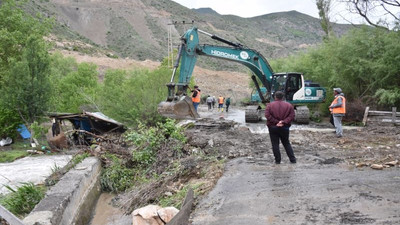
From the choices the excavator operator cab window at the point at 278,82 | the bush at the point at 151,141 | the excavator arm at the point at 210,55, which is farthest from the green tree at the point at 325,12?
the bush at the point at 151,141

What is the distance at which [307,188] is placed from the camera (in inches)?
231

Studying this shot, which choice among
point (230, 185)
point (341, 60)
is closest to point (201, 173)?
point (230, 185)

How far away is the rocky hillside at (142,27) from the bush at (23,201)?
74203mm

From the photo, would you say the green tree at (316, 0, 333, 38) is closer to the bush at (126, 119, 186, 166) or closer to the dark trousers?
the bush at (126, 119, 186, 166)

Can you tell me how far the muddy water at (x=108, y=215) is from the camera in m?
6.93

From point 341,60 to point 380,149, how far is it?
947 cm

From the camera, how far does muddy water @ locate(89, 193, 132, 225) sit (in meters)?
6.93

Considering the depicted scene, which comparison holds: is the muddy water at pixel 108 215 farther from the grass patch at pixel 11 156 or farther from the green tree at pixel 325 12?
the green tree at pixel 325 12

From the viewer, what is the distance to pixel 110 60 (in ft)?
228

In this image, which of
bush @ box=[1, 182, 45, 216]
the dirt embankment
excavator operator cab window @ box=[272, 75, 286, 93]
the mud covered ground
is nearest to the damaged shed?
the mud covered ground

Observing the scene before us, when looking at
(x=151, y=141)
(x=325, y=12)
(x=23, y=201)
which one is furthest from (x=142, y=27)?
(x=23, y=201)

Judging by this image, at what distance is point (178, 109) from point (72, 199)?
614cm

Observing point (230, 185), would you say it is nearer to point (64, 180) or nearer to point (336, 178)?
point (336, 178)

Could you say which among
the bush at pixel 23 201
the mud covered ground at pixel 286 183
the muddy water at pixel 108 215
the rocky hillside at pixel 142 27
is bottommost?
the muddy water at pixel 108 215
